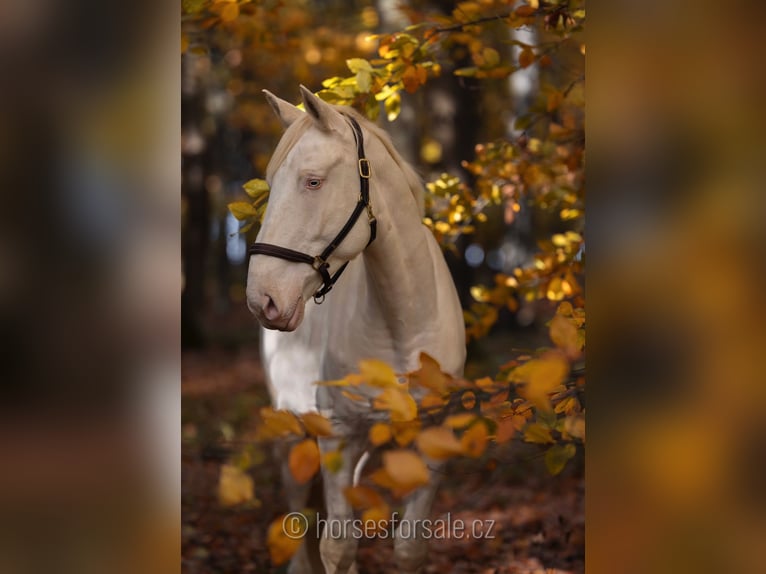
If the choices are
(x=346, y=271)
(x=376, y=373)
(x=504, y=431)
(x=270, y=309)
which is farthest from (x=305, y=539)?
(x=376, y=373)

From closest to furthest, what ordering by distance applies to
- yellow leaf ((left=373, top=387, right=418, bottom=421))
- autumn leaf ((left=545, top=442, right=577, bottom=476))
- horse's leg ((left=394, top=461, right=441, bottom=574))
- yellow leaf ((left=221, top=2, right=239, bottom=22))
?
yellow leaf ((left=373, top=387, right=418, bottom=421)) → autumn leaf ((left=545, top=442, right=577, bottom=476)) → yellow leaf ((left=221, top=2, right=239, bottom=22)) → horse's leg ((left=394, top=461, right=441, bottom=574))

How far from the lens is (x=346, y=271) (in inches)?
107

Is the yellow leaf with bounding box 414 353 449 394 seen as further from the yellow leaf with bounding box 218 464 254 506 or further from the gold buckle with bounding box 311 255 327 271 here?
the gold buckle with bounding box 311 255 327 271

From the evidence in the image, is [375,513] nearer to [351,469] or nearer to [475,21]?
[351,469]

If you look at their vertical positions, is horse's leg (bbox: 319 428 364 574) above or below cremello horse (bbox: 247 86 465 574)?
below

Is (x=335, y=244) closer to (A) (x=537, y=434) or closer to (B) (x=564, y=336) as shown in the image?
(A) (x=537, y=434)

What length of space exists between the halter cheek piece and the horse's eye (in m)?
0.14

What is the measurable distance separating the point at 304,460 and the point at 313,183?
1132 mm

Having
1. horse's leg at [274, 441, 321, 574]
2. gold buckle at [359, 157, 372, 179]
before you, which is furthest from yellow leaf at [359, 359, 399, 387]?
horse's leg at [274, 441, 321, 574]

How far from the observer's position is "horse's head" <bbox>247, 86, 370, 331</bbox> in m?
1.98

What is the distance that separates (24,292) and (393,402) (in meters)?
0.64

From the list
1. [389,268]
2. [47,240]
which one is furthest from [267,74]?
[47,240]

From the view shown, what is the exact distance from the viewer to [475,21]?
91.0 inches

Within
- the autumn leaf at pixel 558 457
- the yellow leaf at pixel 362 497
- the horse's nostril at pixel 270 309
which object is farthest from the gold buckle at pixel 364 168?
the yellow leaf at pixel 362 497
